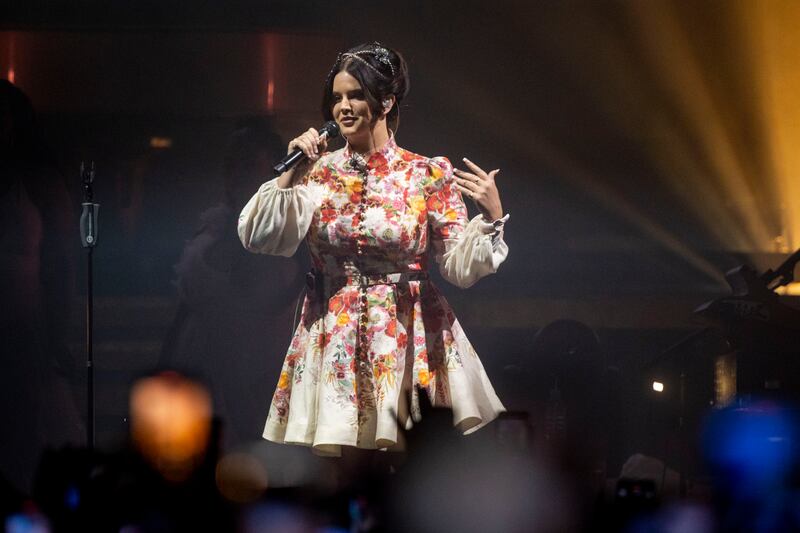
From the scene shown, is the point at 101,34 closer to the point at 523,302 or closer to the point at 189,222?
the point at 189,222

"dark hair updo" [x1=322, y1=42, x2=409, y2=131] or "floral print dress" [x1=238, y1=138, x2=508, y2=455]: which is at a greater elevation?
"dark hair updo" [x1=322, y1=42, x2=409, y2=131]

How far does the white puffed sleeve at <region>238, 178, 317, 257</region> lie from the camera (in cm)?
339

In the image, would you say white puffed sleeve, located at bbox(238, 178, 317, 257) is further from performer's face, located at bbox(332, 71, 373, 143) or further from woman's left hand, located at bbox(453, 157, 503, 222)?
woman's left hand, located at bbox(453, 157, 503, 222)

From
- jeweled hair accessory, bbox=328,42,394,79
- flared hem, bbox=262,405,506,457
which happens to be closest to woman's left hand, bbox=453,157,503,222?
jeweled hair accessory, bbox=328,42,394,79

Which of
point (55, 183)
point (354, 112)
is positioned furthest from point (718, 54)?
point (55, 183)

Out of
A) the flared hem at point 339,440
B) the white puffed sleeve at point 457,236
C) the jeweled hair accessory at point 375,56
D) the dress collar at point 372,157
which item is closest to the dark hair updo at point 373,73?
the jeweled hair accessory at point 375,56

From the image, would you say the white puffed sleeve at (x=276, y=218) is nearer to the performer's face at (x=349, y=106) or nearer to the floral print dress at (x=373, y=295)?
the floral print dress at (x=373, y=295)

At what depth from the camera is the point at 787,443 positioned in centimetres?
335

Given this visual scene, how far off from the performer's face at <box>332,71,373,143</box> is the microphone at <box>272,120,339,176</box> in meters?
0.03

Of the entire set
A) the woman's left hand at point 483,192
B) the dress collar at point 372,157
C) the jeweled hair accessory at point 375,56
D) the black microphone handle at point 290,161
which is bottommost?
the woman's left hand at point 483,192

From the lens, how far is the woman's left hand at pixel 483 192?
3439mm

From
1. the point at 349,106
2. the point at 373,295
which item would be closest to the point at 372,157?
the point at 349,106

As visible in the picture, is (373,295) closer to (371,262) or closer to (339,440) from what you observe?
(371,262)

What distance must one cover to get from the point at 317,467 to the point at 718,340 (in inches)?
71.0
